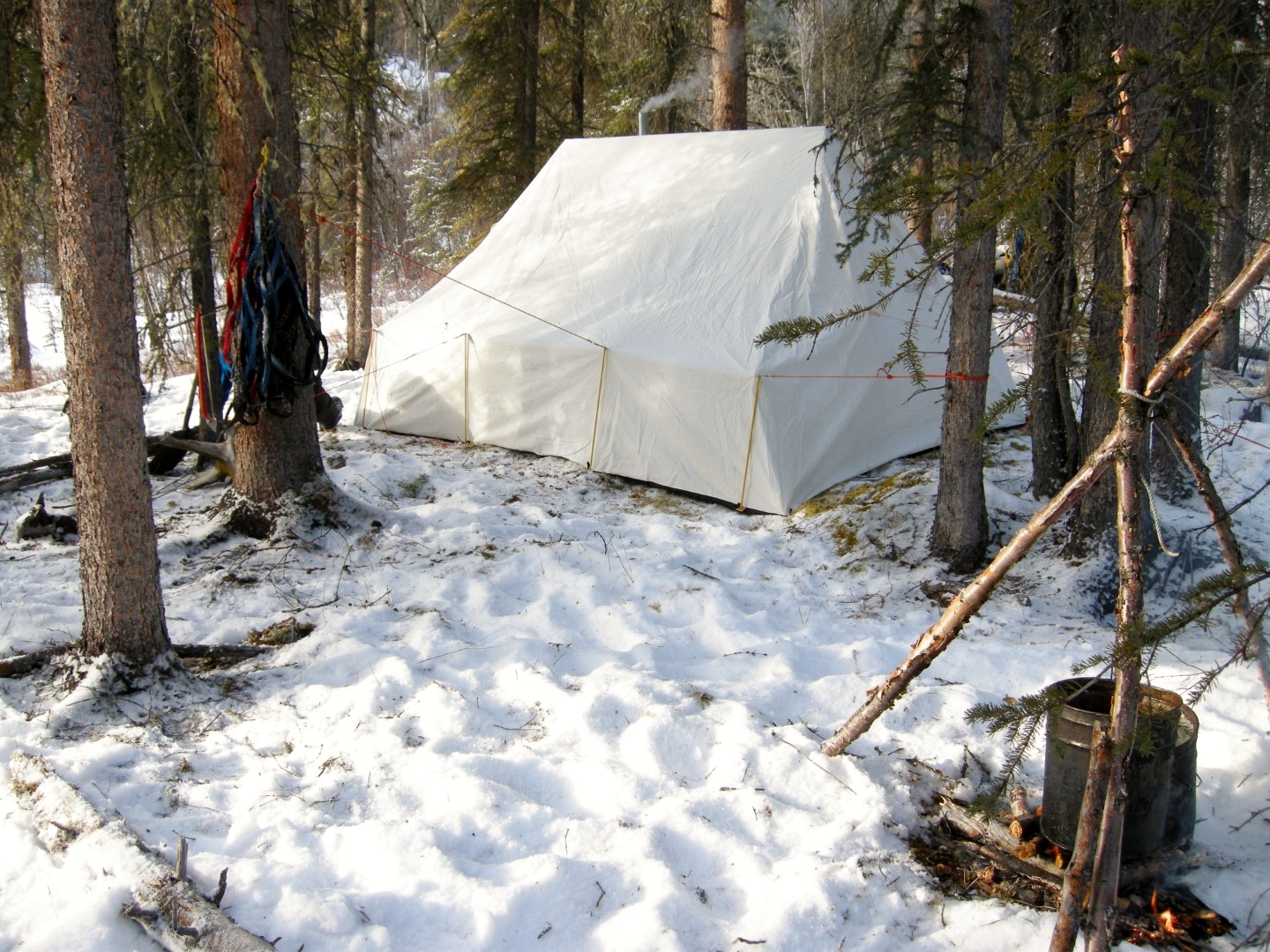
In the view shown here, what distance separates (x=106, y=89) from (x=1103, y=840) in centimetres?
401

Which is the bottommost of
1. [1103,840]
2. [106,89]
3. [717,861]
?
[717,861]

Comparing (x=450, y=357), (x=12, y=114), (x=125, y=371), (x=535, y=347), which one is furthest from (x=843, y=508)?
(x=12, y=114)

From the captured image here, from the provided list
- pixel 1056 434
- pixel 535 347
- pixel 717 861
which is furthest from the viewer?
pixel 535 347

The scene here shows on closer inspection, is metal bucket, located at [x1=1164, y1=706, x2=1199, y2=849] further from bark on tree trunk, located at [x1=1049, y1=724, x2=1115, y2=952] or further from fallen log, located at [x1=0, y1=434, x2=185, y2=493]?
fallen log, located at [x1=0, y1=434, x2=185, y2=493]

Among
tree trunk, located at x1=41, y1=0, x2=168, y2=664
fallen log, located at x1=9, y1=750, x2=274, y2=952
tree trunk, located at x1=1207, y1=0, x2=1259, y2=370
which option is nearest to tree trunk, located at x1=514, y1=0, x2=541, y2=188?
tree trunk, located at x1=1207, y1=0, x2=1259, y2=370

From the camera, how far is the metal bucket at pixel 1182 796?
2.76 metres

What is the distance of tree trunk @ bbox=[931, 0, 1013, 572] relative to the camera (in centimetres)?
512

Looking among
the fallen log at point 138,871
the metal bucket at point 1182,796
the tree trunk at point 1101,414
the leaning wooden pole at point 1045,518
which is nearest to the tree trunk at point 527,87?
the tree trunk at point 1101,414

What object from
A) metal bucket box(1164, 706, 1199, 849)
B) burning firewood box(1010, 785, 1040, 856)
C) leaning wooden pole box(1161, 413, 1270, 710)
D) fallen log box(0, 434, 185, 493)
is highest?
leaning wooden pole box(1161, 413, 1270, 710)

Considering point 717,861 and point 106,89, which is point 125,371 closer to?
point 106,89

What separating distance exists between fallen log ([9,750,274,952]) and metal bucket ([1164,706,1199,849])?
2561 mm

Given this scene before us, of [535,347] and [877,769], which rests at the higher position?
[535,347]

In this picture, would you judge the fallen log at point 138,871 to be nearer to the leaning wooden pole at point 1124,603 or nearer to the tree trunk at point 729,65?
the leaning wooden pole at point 1124,603

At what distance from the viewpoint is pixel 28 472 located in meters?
6.52
